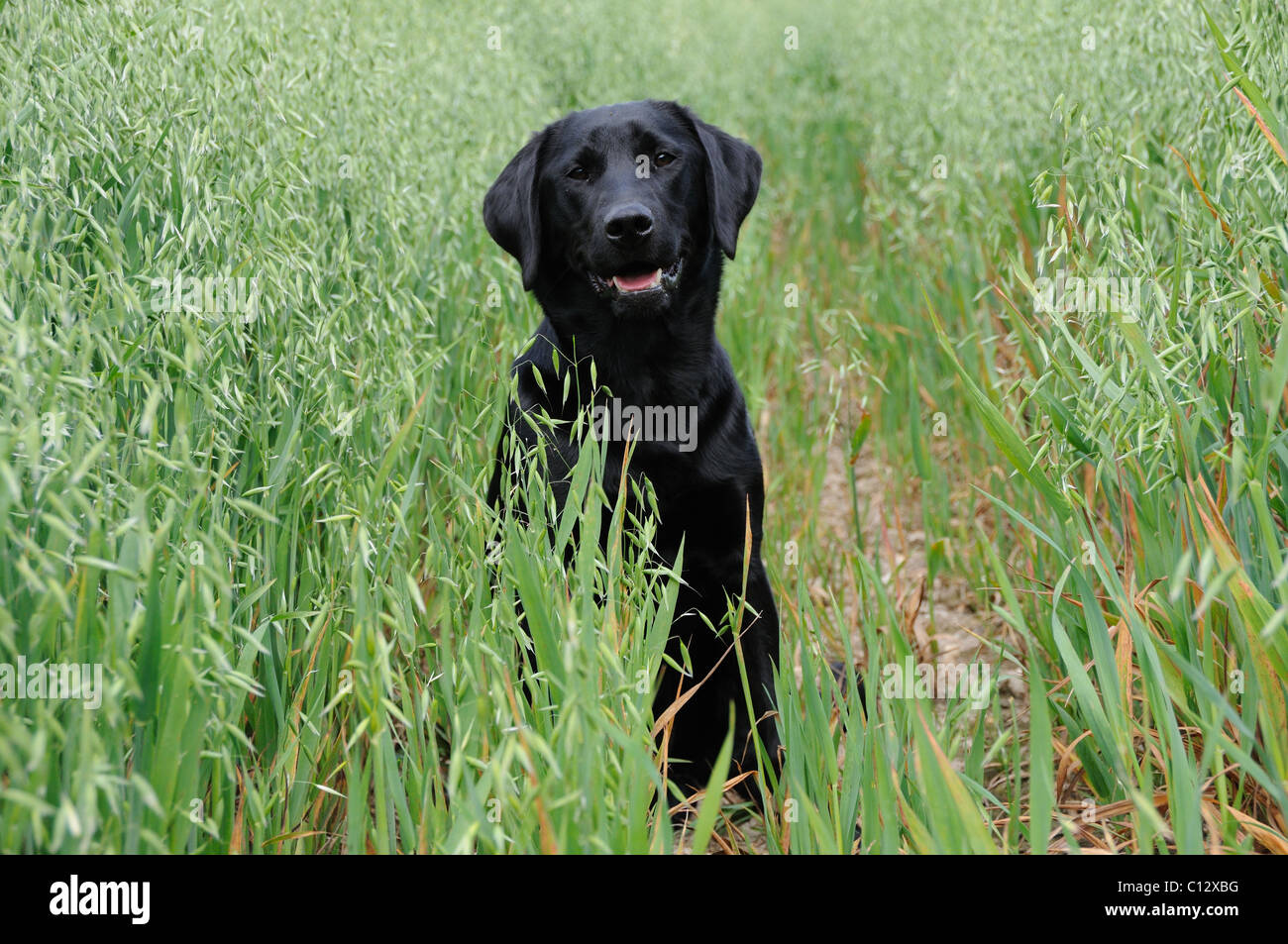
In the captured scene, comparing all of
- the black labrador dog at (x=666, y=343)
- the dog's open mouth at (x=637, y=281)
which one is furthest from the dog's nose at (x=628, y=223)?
the dog's open mouth at (x=637, y=281)

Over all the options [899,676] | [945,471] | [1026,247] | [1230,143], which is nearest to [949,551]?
[945,471]

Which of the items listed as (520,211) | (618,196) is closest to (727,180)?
(618,196)

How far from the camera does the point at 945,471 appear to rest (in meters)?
3.84

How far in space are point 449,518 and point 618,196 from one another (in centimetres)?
96

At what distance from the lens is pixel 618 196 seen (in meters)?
2.48

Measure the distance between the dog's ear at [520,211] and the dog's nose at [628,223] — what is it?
282 millimetres

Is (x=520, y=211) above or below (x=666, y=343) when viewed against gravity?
above

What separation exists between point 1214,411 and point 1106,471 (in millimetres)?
299

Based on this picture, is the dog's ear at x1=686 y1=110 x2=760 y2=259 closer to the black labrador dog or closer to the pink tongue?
the black labrador dog

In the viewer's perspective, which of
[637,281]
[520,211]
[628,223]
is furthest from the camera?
[520,211]

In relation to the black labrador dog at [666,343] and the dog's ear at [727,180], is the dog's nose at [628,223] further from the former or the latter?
the dog's ear at [727,180]

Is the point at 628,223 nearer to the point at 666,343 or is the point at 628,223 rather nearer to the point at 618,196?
the point at 618,196

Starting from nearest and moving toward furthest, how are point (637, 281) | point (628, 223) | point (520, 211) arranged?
1. point (628, 223)
2. point (637, 281)
3. point (520, 211)

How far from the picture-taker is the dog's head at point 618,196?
254 centimetres
